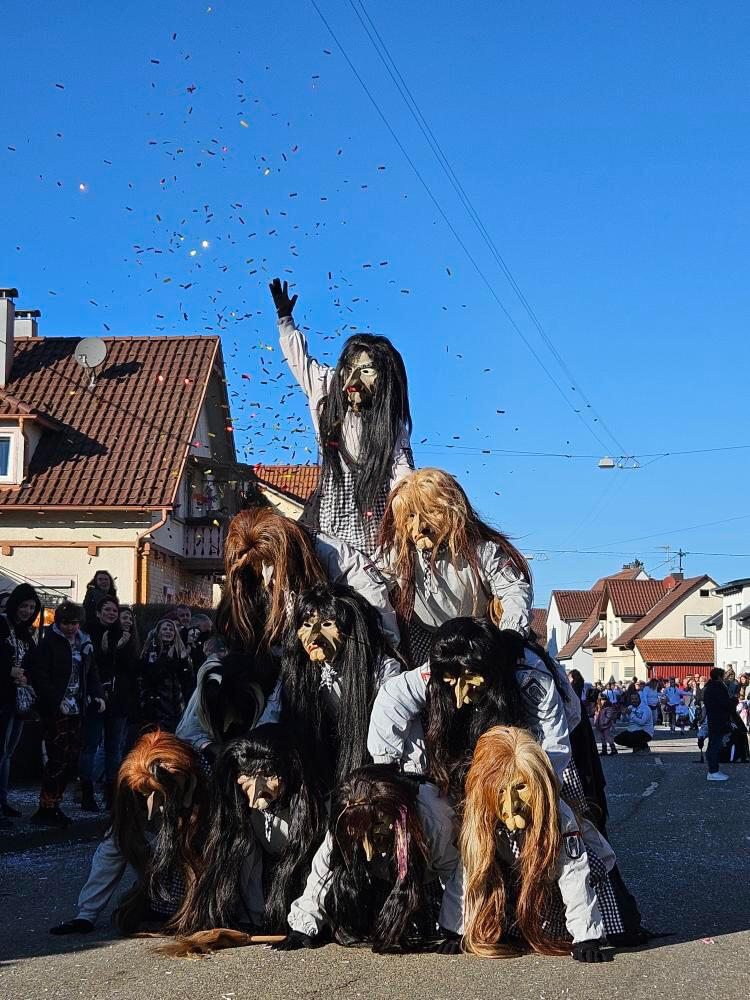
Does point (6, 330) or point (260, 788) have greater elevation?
point (6, 330)

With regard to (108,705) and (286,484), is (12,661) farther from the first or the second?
(286,484)

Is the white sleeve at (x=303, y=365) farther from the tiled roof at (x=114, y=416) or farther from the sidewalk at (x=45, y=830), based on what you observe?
the tiled roof at (x=114, y=416)

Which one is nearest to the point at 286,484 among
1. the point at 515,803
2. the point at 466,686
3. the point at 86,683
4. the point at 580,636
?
the point at 86,683

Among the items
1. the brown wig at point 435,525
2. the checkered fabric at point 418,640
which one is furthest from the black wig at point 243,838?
the brown wig at point 435,525

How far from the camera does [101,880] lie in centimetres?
546

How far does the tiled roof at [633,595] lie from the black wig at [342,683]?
3094 inches

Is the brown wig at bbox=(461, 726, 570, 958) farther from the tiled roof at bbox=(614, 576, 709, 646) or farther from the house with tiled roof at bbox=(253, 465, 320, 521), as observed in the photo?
the tiled roof at bbox=(614, 576, 709, 646)

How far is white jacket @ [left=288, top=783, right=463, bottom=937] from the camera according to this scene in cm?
500

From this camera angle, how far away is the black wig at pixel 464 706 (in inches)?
202

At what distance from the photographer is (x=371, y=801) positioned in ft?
16.0

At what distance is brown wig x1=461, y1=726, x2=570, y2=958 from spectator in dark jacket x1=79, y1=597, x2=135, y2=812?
652cm

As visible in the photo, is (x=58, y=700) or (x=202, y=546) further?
(x=202, y=546)

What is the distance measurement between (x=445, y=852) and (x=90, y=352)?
23836 millimetres

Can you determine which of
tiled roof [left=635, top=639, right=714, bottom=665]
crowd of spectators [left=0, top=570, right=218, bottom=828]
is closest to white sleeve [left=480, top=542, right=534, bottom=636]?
crowd of spectators [left=0, top=570, right=218, bottom=828]
